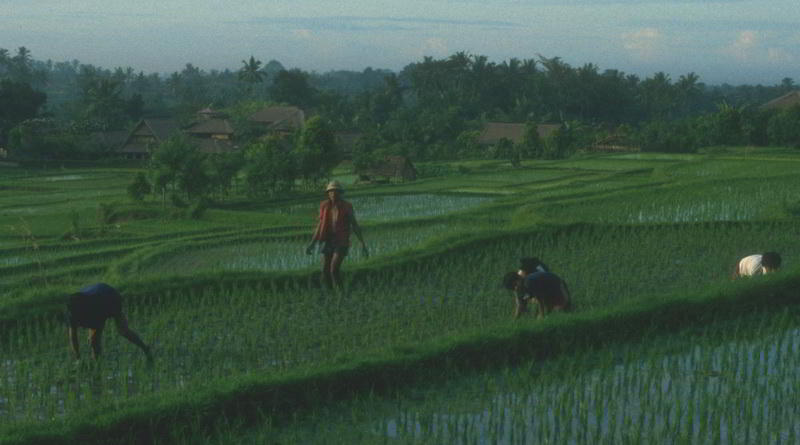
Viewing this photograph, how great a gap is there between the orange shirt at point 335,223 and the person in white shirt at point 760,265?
3492mm

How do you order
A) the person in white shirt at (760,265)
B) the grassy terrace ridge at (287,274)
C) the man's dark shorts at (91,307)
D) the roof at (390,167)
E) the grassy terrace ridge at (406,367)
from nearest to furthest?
the grassy terrace ridge at (406,367) < the man's dark shorts at (91,307) < the grassy terrace ridge at (287,274) < the person in white shirt at (760,265) < the roof at (390,167)

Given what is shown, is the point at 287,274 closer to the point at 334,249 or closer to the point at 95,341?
the point at 334,249

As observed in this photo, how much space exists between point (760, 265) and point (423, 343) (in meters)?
3.92

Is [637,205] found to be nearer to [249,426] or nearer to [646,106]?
[249,426]

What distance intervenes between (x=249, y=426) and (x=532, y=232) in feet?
23.2

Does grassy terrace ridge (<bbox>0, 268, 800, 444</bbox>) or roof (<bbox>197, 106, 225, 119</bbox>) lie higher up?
roof (<bbox>197, 106, 225, 119</bbox>)

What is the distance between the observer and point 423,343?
654 cm

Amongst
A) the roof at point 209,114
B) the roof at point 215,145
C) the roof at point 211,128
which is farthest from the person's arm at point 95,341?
the roof at point 209,114

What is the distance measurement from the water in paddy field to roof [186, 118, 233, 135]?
114 feet

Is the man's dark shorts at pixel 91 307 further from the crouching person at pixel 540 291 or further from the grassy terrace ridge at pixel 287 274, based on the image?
the crouching person at pixel 540 291

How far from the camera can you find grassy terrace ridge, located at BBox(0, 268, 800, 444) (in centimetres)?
502

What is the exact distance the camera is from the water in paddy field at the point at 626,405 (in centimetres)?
520

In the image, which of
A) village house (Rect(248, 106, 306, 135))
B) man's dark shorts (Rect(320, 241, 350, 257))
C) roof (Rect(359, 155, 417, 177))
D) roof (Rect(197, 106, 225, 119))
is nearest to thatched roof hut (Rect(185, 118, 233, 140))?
village house (Rect(248, 106, 306, 135))

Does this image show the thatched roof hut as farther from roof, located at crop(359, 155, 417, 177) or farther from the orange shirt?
the orange shirt
